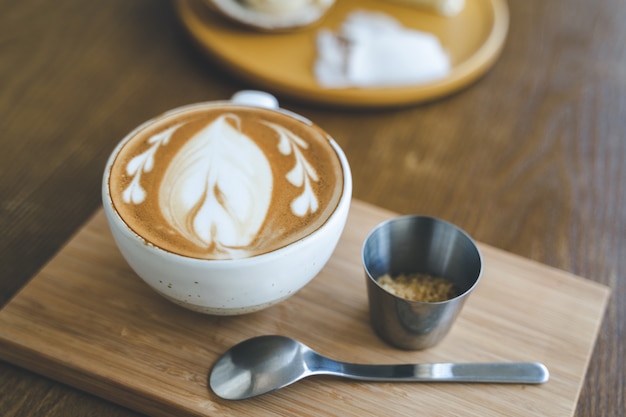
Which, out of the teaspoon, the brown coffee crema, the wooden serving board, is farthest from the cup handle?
the teaspoon

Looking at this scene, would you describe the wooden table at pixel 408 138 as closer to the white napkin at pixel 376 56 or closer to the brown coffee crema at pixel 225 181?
the white napkin at pixel 376 56

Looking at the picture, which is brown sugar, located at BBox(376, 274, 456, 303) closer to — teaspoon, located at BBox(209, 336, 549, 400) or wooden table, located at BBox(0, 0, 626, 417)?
teaspoon, located at BBox(209, 336, 549, 400)

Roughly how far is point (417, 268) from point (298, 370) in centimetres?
22

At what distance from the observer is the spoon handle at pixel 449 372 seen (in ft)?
2.44

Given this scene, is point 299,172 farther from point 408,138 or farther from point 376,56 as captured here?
point 376,56

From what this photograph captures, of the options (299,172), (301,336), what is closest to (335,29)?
(299,172)

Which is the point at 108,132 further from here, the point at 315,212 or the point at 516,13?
the point at 516,13

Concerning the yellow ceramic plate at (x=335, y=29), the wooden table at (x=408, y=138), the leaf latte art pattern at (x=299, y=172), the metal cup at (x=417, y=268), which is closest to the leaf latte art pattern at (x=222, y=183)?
the leaf latte art pattern at (x=299, y=172)

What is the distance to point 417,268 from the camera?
863mm

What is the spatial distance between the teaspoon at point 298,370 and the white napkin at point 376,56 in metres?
0.59

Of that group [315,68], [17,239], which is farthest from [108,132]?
[315,68]

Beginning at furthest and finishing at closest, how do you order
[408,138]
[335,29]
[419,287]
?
1. [335,29]
2. [408,138]
3. [419,287]

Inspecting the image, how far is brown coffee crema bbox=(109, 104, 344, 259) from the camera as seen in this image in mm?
708

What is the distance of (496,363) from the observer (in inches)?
30.2
